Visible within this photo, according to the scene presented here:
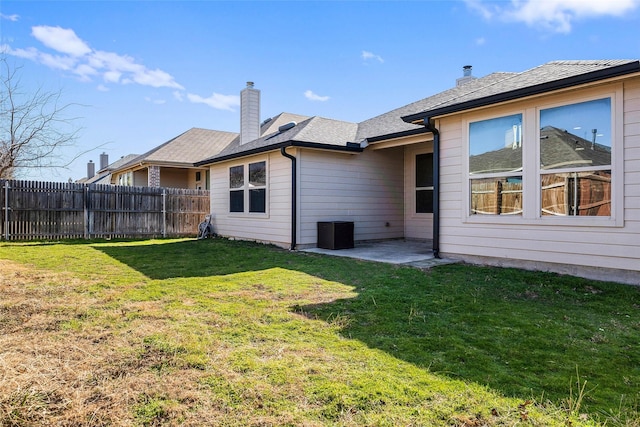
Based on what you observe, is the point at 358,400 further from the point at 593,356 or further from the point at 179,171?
the point at 179,171

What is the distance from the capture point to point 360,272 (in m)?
6.02

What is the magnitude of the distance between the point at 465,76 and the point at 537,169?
25.0ft

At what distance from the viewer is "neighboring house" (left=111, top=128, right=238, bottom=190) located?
17172 mm

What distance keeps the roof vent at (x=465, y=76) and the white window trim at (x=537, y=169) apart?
19.7 feet

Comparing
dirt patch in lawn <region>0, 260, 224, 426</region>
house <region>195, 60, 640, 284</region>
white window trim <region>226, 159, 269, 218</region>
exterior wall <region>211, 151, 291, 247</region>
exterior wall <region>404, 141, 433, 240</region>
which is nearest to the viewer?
dirt patch in lawn <region>0, 260, 224, 426</region>

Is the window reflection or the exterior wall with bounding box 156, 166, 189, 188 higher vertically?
the exterior wall with bounding box 156, 166, 189, 188

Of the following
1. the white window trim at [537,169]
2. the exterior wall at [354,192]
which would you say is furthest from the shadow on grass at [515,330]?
the exterior wall at [354,192]

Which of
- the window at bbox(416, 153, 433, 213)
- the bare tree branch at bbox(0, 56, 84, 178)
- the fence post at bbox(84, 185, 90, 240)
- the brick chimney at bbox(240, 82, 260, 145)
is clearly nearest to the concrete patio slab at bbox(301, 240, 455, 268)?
the window at bbox(416, 153, 433, 213)

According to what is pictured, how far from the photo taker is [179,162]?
1722 cm

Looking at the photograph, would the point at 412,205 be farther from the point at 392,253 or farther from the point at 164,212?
the point at 164,212

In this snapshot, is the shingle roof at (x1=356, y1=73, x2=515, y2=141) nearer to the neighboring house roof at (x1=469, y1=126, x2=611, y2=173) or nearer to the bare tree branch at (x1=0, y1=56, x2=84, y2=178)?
the neighboring house roof at (x1=469, y1=126, x2=611, y2=173)

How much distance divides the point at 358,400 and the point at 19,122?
404 inches

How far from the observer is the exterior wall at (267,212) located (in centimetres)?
924

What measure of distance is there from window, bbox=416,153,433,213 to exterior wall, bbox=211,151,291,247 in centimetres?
378
